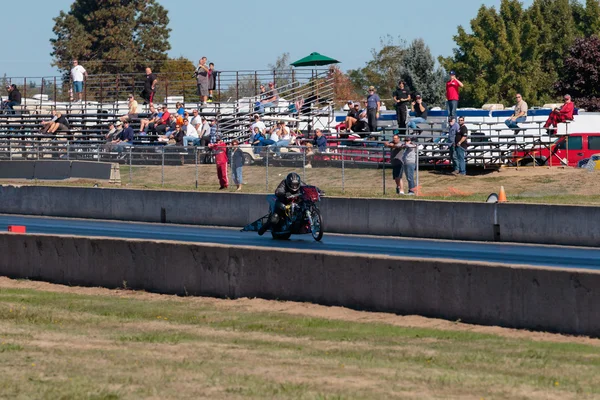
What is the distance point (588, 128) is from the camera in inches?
1505

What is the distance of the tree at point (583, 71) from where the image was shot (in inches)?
2645

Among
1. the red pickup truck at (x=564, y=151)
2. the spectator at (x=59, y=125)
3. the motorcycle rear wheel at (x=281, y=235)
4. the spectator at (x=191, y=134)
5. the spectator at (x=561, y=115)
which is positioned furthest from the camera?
the spectator at (x=59, y=125)

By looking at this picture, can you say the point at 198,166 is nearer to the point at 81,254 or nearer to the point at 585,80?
the point at 81,254

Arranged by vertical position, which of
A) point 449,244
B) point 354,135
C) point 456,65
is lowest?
point 449,244

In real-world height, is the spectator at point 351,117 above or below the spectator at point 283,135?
above

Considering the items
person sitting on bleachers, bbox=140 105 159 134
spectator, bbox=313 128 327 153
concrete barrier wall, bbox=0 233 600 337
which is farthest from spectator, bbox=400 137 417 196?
person sitting on bleachers, bbox=140 105 159 134

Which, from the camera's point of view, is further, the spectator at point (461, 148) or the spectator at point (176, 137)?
the spectator at point (176, 137)

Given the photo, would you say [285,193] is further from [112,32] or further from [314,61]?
[112,32]

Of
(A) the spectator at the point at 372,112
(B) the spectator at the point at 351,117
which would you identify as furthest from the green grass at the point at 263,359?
(B) the spectator at the point at 351,117

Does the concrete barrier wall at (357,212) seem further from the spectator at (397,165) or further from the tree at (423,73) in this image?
the tree at (423,73)

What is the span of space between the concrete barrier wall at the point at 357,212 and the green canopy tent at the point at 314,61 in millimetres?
14577

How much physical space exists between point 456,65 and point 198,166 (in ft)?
186

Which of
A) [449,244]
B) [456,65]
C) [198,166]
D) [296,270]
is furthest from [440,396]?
[456,65]

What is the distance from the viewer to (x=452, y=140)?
32688 millimetres
